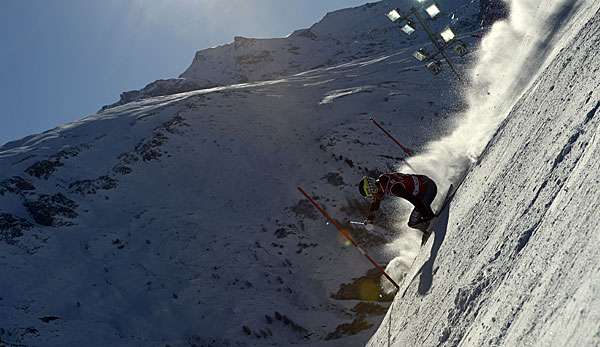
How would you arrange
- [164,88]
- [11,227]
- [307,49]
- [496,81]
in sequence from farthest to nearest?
[307,49]
[164,88]
[11,227]
[496,81]

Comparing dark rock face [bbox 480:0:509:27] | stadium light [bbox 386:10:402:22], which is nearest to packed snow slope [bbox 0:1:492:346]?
stadium light [bbox 386:10:402:22]

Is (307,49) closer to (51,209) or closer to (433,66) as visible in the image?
(433,66)

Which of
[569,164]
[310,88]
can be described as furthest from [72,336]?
[310,88]

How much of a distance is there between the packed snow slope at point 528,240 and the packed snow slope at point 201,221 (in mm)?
10297

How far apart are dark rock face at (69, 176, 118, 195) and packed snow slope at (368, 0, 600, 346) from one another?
884 inches

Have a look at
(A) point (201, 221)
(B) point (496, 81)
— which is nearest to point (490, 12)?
(A) point (201, 221)

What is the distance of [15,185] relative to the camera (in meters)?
27.2

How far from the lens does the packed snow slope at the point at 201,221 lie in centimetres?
1847

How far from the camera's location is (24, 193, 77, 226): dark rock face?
24.6 metres

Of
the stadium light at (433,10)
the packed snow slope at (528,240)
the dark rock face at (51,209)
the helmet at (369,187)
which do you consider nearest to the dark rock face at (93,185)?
the dark rock face at (51,209)

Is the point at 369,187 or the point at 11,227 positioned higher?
the point at 11,227

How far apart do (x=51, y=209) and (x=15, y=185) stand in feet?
11.5

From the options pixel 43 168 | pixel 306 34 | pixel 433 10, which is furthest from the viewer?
pixel 306 34

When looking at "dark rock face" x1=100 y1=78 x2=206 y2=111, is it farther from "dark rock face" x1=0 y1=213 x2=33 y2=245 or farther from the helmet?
the helmet
